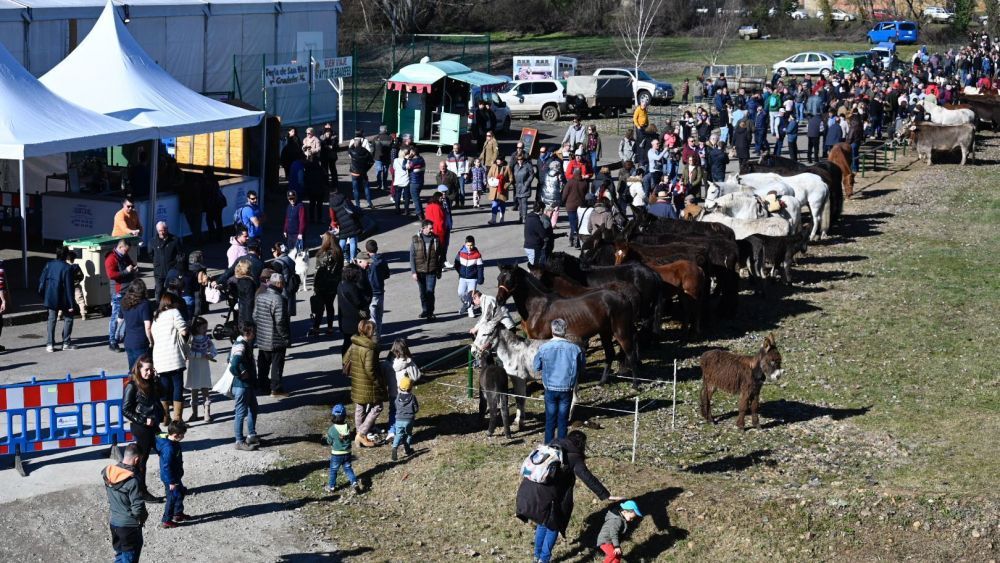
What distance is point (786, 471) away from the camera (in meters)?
13.7

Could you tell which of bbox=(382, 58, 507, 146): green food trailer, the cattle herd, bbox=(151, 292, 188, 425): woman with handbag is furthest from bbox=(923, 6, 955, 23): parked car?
bbox=(151, 292, 188, 425): woman with handbag

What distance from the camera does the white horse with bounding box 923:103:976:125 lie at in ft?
137

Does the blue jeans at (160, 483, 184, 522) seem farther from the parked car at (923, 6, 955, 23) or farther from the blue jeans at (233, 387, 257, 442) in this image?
the parked car at (923, 6, 955, 23)

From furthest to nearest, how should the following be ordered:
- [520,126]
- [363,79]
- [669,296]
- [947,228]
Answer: [363,79] → [520,126] → [947,228] → [669,296]

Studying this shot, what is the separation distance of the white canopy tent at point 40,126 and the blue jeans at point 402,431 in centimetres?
927

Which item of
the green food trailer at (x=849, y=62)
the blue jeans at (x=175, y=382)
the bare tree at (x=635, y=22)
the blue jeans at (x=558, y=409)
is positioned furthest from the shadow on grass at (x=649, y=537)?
the green food trailer at (x=849, y=62)

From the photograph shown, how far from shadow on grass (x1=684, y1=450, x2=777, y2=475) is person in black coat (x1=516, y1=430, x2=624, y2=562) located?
2.54 meters

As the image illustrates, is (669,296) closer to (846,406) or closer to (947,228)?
(846,406)

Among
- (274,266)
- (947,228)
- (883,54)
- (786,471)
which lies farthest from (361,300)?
(883,54)

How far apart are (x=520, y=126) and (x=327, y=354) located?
25849 millimetres

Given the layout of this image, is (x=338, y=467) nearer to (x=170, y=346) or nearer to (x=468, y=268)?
(x=170, y=346)

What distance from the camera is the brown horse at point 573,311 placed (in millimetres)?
16062

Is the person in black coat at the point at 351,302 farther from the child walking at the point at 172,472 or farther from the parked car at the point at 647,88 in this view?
the parked car at the point at 647,88

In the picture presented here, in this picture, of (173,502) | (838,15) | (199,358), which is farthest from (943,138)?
(838,15)
